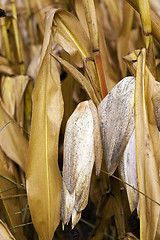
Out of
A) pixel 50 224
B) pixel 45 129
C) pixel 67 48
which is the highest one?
pixel 67 48

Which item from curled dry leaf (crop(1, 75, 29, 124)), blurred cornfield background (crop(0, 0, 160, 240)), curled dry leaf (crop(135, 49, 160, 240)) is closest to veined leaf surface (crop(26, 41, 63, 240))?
blurred cornfield background (crop(0, 0, 160, 240))

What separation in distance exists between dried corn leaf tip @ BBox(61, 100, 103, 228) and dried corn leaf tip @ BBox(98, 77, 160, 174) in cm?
2

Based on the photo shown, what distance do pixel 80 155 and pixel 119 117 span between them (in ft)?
0.25

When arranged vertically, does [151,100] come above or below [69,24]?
below

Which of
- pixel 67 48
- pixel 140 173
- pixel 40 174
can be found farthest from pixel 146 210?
pixel 67 48

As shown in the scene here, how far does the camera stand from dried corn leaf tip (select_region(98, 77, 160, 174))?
0.39 metres

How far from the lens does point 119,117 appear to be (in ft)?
1.27

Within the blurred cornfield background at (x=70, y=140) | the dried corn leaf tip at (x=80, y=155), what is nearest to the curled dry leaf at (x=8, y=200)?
the blurred cornfield background at (x=70, y=140)

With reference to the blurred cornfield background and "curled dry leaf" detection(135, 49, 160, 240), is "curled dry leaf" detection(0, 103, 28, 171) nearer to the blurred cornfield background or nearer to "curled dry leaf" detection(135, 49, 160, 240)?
the blurred cornfield background

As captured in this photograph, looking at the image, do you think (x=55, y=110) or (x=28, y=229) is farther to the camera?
(x=28, y=229)

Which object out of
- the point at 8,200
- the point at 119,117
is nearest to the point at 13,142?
the point at 8,200

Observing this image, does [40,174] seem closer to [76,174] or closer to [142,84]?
[76,174]

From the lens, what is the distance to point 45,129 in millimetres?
431

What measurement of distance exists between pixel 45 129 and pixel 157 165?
0.56 ft
